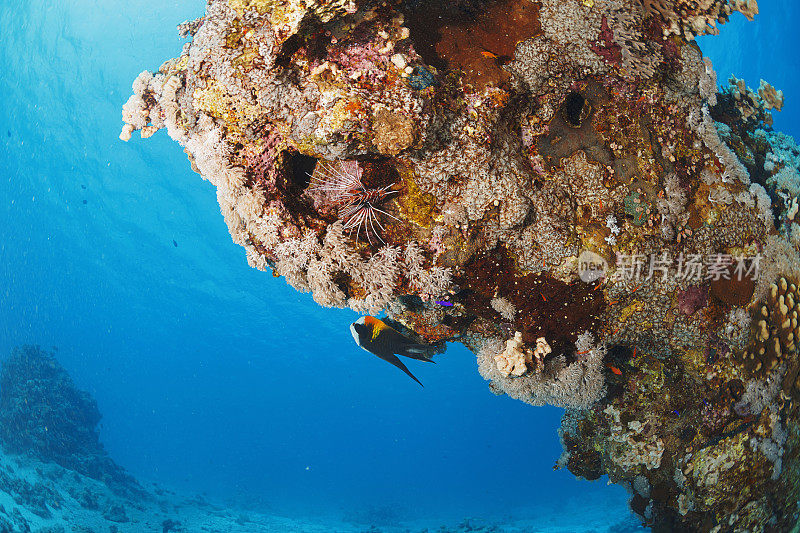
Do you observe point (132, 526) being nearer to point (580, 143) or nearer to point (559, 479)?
point (580, 143)

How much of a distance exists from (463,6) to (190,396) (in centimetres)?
6323

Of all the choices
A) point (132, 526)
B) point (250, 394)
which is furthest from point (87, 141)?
point (250, 394)

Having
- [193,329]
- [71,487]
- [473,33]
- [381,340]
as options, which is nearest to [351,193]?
[381,340]

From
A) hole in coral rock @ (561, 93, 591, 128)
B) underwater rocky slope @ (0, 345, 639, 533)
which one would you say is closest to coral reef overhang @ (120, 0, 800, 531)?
hole in coral rock @ (561, 93, 591, 128)

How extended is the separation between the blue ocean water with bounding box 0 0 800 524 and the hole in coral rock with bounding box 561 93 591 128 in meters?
26.7

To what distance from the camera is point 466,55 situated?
356 cm

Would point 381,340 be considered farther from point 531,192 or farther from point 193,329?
point 193,329

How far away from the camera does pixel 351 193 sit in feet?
12.1

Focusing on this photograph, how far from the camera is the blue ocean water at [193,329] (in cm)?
2484

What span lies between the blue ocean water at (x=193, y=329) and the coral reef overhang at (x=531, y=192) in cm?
2610

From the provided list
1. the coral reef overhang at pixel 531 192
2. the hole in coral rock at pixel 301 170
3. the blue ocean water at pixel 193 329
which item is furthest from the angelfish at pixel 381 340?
the blue ocean water at pixel 193 329

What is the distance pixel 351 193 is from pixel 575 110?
232cm

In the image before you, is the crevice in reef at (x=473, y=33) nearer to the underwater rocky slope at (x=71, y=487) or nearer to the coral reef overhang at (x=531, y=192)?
the coral reef overhang at (x=531, y=192)

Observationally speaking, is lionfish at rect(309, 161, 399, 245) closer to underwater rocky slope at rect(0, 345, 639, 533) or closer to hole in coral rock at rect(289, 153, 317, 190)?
hole in coral rock at rect(289, 153, 317, 190)
